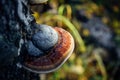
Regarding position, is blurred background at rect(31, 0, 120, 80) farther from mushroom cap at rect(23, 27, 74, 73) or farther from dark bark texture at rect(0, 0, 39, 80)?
dark bark texture at rect(0, 0, 39, 80)

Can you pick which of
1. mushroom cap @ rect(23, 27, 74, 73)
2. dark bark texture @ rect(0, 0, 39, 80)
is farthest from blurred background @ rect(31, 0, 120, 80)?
dark bark texture @ rect(0, 0, 39, 80)

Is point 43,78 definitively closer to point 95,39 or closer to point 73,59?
point 73,59

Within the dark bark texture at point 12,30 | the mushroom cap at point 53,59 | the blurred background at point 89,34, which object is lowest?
the blurred background at point 89,34

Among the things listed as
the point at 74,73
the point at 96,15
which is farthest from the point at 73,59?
the point at 96,15

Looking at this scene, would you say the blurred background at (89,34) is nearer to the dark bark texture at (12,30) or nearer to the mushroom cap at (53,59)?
the mushroom cap at (53,59)

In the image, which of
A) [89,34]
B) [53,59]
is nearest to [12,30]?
[53,59]

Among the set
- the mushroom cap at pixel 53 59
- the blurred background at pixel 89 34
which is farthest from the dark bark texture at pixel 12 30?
the blurred background at pixel 89 34
